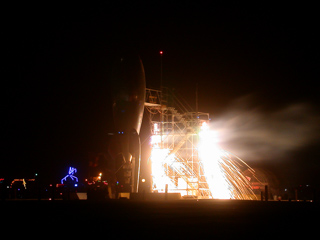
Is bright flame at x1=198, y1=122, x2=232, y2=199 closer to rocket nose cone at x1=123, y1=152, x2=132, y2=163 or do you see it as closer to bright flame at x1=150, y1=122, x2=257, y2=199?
bright flame at x1=150, y1=122, x2=257, y2=199

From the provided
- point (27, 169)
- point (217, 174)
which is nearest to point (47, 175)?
point (27, 169)

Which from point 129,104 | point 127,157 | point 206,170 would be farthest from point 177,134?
point 127,157

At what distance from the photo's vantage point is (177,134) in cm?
4959

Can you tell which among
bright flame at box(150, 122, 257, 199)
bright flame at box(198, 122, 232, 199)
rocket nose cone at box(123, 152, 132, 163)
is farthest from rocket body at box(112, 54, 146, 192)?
bright flame at box(198, 122, 232, 199)

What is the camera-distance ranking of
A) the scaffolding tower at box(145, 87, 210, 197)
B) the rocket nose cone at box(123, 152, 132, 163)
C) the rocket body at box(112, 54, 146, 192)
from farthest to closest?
1. the scaffolding tower at box(145, 87, 210, 197)
2. the rocket body at box(112, 54, 146, 192)
3. the rocket nose cone at box(123, 152, 132, 163)

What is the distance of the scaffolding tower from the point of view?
47.6 meters

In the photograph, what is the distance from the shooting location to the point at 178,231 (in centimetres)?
921

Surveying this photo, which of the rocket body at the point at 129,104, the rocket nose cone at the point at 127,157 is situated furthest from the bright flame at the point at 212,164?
the rocket nose cone at the point at 127,157

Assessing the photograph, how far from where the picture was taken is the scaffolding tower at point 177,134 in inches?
1873

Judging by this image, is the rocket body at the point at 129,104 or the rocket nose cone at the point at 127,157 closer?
the rocket nose cone at the point at 127,157

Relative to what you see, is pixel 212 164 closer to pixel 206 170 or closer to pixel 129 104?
pixel 206 170

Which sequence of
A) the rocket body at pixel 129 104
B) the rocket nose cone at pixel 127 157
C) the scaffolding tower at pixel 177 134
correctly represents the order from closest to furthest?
the rocket nose cone at pixel 127 157 < the rocket body at pixel 129 104 < the scaffolding tower at pixel 177 134

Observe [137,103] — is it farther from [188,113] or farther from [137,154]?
[188,113]

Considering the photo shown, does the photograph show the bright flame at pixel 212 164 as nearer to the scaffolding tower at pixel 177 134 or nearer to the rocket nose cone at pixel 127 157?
the scaffolding tower at pixel 177 134
